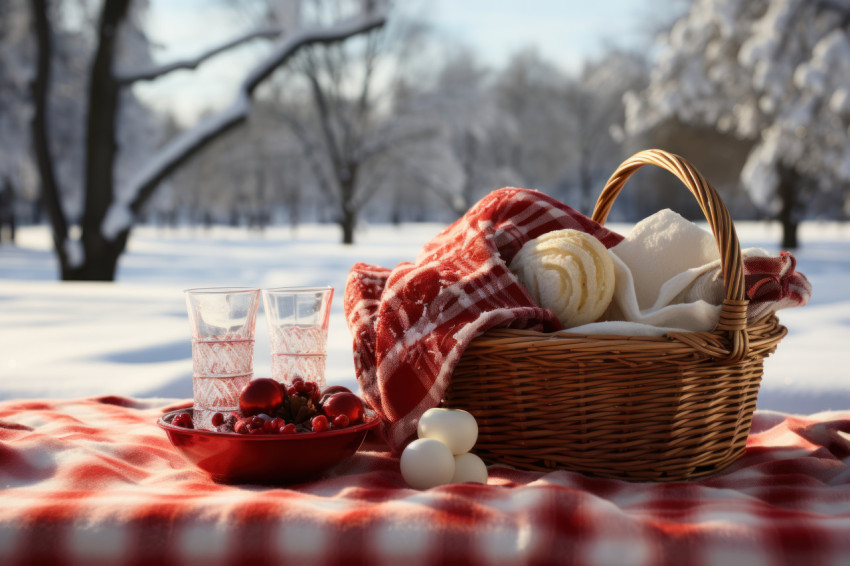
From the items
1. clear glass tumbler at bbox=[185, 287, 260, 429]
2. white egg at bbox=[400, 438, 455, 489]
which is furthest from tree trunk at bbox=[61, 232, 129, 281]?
white egg at bbox=[400, 438, 455, 489]

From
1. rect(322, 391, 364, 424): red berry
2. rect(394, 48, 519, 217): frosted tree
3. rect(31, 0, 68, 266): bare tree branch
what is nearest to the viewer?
rect(322, 391, 364, 424): red berry

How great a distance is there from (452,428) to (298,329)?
0.41 metres

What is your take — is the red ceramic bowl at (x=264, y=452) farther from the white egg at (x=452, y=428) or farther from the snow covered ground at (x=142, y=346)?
the snow covered ground at (x=142, y=346)

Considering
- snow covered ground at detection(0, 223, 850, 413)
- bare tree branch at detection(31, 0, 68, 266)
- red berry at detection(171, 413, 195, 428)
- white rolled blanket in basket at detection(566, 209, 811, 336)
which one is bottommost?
snow covered ground at detection(0, 223, 850, 413)

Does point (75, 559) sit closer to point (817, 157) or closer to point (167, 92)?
point (167, 92)

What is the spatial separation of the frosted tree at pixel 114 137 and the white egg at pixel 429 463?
6.54 meters

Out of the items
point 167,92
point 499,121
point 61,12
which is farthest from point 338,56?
point 167,92

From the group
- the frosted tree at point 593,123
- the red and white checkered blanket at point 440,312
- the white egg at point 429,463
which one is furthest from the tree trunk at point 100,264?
the frosted tree at point 593,123

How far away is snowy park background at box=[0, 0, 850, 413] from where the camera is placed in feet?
12.3

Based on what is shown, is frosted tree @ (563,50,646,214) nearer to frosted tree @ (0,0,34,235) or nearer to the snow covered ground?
frosted tree @ (0,0,34,235)

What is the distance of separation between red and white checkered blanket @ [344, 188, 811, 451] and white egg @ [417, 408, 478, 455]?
73mm

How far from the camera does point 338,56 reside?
19.4 metres

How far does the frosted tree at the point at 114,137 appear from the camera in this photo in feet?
24.6

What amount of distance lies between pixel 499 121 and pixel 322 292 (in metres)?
17.4
